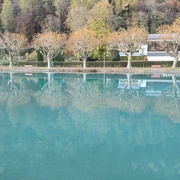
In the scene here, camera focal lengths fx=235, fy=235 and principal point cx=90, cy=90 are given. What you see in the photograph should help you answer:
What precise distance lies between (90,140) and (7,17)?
3595 cm

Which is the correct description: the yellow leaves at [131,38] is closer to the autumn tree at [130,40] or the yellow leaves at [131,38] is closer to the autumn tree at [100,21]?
the autumn tree at [130,40]

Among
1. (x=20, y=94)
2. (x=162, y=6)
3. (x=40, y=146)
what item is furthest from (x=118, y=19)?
(x=40, y=146)

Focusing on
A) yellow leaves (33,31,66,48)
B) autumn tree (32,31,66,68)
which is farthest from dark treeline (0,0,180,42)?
yellow leaves (33,31,66,48)

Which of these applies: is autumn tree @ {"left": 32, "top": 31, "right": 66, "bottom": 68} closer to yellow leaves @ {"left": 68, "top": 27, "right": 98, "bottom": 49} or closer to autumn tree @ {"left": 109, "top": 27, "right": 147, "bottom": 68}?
yellow leaves @ {"left": 68, "top": 27, "right": 98, "bottom": 49}

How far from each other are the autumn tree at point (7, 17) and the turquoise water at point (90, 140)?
30359 mm

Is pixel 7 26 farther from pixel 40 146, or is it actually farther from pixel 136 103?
pixel 40 146

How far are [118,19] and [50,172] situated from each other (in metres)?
34.6

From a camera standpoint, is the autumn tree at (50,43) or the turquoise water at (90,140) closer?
the turquoise water at (90,140)

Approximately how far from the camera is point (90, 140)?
17.2ft

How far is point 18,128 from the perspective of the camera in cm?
611

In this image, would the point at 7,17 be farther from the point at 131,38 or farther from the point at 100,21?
the point at 131,38

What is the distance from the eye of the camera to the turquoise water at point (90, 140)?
12.7 ft

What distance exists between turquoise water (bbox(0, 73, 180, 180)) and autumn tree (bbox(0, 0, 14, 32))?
99.6 ft

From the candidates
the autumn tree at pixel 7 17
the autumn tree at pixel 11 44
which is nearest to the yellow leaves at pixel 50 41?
the autumn tree at pixel 11 44
